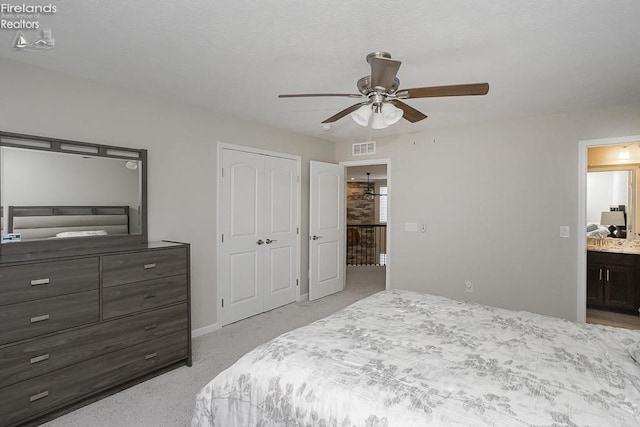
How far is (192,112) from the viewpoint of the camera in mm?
3541

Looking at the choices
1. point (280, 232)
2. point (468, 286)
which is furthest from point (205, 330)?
point (468, 286)

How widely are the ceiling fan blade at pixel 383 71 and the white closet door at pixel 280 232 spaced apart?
2598 mm

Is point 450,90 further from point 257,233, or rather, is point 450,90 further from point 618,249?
point 618,249

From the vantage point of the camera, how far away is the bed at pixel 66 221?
7.98 feet

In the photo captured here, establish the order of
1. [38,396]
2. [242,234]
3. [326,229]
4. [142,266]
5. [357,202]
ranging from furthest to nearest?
1. [357,202]
2. [326,229]
3. [242,234]
4. [142,266]
5. [38,396]

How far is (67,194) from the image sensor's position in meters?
2.66

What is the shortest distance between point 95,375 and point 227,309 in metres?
1.64

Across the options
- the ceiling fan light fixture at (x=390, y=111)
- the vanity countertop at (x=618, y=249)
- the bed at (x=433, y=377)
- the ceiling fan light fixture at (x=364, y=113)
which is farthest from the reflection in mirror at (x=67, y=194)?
the vanity countertop at (x=618, y=249)

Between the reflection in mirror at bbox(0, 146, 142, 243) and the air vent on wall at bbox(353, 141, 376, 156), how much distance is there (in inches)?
128

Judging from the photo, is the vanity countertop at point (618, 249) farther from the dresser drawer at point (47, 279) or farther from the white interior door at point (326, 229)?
the dresser drawer at point (47, 279)

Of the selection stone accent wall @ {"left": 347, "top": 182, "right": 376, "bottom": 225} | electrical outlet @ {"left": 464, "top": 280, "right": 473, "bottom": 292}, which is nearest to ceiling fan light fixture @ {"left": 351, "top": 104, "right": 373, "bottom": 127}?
electrical outlet @ {"left": 464, "top": 280, "right": 473, "bottom": 292}

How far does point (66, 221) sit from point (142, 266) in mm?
711

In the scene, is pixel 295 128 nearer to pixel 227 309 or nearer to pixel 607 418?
pixel 227 309

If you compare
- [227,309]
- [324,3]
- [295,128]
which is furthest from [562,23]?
[227,309]
